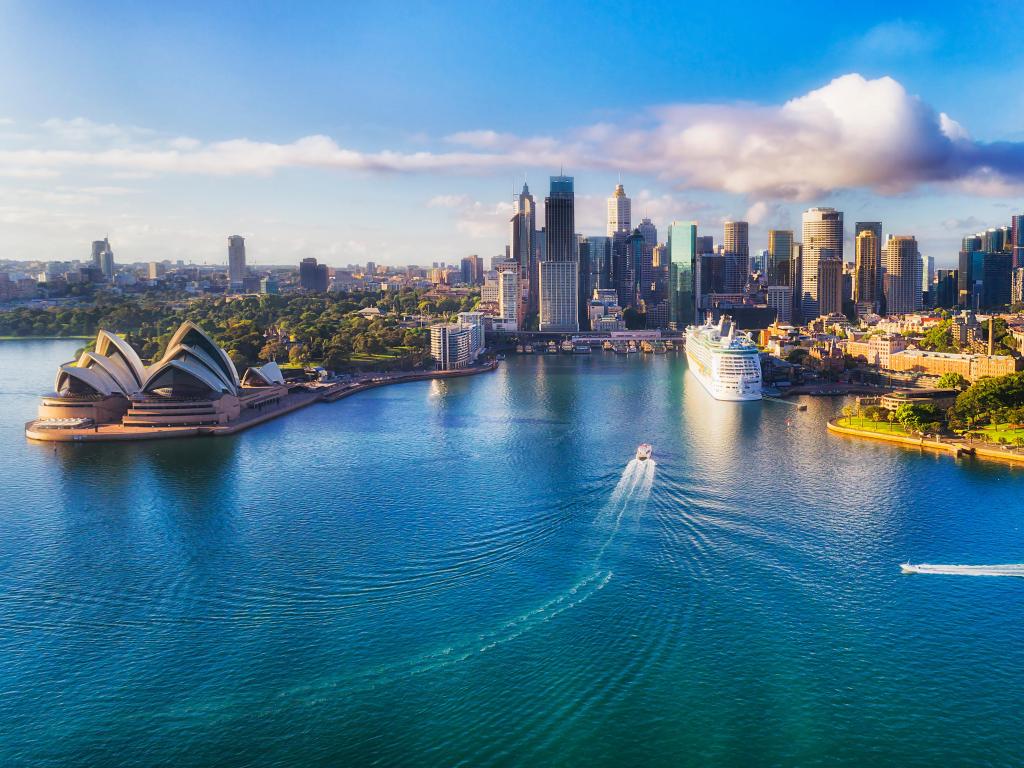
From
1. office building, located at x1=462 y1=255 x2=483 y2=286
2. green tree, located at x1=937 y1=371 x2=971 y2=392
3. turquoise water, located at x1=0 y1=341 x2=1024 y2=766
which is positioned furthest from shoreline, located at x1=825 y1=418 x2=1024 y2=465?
office building, located at x1=462 y1=255 x2=483 y2=286

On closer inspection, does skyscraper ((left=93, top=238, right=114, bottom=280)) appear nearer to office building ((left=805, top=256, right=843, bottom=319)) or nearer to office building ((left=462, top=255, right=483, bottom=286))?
office building ((left=462, top=255, right=483, bottom=286))

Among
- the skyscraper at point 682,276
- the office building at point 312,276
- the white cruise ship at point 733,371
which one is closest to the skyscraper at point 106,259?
the office building at point 312,276

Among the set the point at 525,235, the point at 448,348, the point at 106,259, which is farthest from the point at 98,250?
the point at 448,348

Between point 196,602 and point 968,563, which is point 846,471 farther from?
point 196,602

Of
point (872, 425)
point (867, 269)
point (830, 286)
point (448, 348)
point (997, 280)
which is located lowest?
point (872, 425)

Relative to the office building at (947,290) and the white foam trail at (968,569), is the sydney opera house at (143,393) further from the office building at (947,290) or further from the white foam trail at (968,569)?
the office building at (947,290)

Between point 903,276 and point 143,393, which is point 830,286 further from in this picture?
point 143,393
